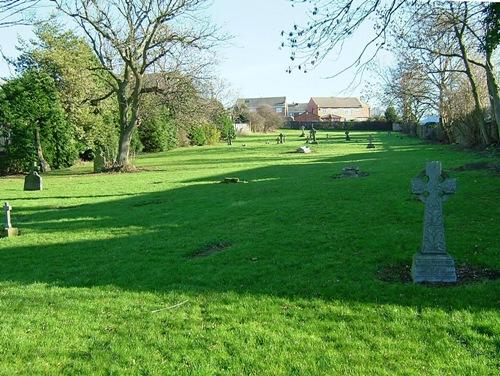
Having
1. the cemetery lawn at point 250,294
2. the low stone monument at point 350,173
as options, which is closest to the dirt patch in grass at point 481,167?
the low stone monument at point 350,173

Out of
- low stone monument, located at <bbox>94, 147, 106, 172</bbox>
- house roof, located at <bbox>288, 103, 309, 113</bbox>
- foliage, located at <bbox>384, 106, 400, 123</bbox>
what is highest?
house roof, located at <bbox>288, 103, 309, 113</bbox>

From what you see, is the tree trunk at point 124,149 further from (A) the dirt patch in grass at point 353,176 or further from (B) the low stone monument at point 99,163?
(A) the dirt patch in grass at point 353,176

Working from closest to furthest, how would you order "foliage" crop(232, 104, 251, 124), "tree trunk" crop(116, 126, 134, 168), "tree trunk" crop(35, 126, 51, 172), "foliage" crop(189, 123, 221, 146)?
"tree trunk" crop(116, 126, 134, 168), "tree trunk" crop(35, 126, 51, 172), "foliage" crop(189, 123, 221, 146), "foliage" crop(232, 104, 251, 124)

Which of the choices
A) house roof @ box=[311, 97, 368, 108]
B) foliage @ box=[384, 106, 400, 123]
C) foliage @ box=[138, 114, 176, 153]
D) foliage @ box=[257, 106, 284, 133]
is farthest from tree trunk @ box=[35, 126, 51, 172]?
house roof @ box=[311, 97, 368, 108]

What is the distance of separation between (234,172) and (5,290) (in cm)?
1783

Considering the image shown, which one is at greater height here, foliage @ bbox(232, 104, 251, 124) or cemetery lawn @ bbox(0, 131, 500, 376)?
foliage @ bbox(232, 104, 251, 124)

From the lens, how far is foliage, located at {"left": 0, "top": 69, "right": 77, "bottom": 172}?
28.6 meters

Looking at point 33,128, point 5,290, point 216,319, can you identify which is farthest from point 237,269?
point 33,128

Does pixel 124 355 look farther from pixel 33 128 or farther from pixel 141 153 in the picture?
pixel 141 153

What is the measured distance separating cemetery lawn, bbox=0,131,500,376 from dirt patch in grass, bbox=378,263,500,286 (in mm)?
163

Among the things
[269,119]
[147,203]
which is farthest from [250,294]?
[269,119]

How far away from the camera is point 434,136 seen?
44562 mm

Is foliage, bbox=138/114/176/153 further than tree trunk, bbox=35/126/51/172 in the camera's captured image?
Yes

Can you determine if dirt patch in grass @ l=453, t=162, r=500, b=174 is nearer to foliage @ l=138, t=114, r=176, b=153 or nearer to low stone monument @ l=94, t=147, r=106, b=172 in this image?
low stone monument @ l=94, t=147, r=106, b=172
